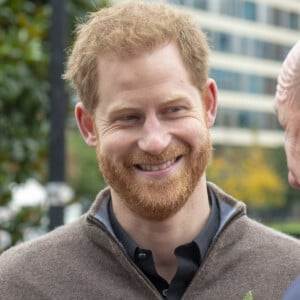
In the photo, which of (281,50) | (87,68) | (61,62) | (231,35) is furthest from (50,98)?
(281,50)

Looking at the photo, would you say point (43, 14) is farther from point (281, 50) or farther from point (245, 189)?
point (281, 50)

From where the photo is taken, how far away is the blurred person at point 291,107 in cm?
210

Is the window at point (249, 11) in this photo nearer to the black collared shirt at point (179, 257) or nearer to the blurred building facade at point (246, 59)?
the blurred building facade at point (246, 59)

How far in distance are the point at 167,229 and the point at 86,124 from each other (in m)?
0.43

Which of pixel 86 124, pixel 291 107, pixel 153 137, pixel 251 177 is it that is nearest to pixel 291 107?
pixel 291 107

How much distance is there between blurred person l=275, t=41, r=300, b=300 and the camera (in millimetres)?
2104

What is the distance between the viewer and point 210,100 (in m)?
2.95

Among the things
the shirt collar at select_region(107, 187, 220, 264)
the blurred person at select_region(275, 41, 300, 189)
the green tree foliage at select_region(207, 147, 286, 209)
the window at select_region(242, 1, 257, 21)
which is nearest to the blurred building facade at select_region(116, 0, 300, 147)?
the window at select_region(242, 1, 257, 21)

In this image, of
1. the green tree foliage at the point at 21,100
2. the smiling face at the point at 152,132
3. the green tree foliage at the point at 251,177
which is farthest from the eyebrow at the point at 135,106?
the green tree foliage at the point at 251,177

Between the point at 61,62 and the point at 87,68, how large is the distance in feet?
10.8

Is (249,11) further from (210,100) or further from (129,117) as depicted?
(129,117)

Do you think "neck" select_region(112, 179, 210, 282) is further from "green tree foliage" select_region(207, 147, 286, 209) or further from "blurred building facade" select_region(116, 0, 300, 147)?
"blurred building facade" select_region(116, 0, 300, 147)

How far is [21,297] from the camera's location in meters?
2.83

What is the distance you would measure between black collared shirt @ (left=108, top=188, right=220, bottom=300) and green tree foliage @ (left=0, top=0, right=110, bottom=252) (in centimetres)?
323
